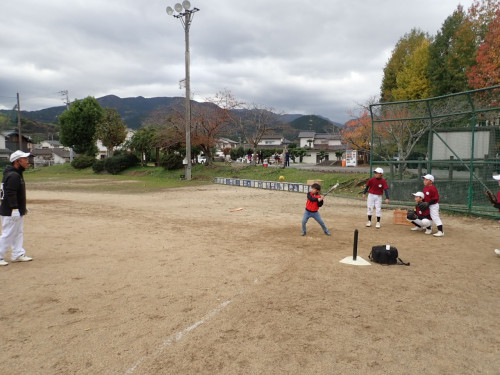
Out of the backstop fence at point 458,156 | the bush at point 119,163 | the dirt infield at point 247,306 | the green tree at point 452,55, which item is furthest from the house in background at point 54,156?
the dirt infield at point 247,306

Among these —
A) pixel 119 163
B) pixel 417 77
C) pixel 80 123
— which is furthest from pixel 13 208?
pixel 80 123

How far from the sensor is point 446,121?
40.3 feet

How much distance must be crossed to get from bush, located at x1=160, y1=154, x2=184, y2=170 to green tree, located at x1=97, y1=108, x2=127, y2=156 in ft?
41.5

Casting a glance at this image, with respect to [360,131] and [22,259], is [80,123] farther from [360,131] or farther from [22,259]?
[22,259]

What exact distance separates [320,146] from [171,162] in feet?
137

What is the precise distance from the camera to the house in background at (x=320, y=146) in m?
57.1

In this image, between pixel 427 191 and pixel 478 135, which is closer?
pixel 427 191

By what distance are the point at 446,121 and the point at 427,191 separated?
502 cm

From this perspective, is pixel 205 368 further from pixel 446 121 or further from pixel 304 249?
pixel 446 121

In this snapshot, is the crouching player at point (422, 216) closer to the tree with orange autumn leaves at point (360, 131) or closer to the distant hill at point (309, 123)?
the tree with orange autumn leaves at point (360, 131)

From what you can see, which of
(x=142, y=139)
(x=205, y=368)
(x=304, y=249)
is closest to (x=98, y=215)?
(x=304, y=249)

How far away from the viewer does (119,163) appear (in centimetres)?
3819

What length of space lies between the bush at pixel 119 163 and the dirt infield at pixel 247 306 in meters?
31.2

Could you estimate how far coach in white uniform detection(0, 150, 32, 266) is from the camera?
600 centimetres
